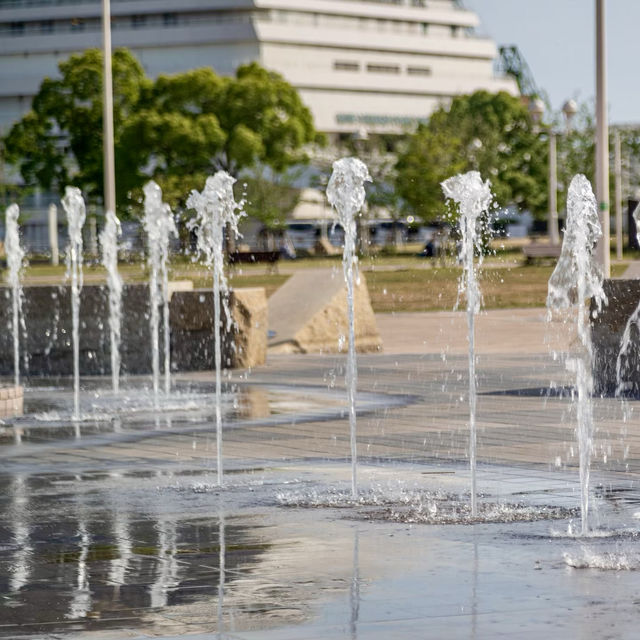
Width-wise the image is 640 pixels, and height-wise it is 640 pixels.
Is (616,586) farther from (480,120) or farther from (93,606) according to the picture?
(480,120)

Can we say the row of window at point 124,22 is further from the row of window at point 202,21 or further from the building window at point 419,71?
the building window at point 419,71

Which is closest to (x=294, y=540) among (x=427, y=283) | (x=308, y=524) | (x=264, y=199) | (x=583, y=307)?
(x=308, y=524)

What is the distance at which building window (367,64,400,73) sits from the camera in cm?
9944

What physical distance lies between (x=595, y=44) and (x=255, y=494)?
14281 millimetres

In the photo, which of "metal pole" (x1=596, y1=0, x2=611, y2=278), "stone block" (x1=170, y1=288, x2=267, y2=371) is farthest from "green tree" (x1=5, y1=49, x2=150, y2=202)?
"stone block" (x1=170, y1=288, x2=267, y2=371)

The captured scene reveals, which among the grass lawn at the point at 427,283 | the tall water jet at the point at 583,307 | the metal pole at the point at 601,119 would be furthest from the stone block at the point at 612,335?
the grass lawn at the point at 427,283

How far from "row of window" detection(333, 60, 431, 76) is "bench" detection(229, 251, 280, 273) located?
1964 inches

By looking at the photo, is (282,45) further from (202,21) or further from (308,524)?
(308,524)

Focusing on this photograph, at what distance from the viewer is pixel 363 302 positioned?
19.8 meters

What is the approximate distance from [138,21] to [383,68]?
14645mm

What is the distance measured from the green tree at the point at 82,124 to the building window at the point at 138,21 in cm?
2709

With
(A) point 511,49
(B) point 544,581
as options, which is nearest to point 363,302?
(B) point 544,581

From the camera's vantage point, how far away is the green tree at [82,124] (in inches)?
2562

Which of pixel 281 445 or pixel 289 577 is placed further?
pixel 281 445
